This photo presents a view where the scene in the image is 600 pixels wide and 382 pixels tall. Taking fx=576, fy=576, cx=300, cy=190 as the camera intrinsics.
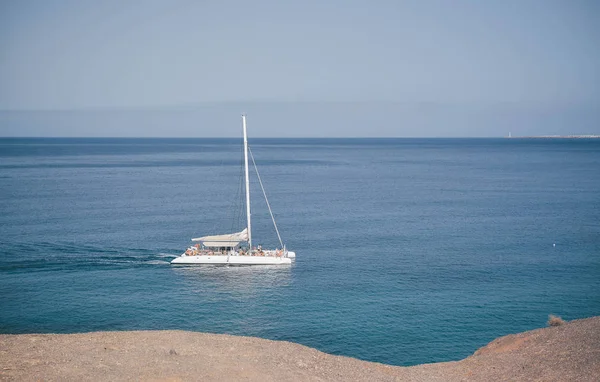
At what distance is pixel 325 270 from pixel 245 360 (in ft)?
91.7

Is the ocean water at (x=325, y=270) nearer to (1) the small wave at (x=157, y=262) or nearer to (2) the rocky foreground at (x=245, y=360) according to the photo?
(1) the small wave at (x=157, y=262)

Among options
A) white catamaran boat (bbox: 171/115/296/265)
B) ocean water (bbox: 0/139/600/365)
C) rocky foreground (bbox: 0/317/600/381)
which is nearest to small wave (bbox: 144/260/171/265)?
ocean water (bbox: 0/139/600/365)

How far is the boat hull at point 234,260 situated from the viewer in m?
58.1

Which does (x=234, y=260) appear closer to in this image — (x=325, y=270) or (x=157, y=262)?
(x=157, y=262)

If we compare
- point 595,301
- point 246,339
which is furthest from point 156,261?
point 595,301

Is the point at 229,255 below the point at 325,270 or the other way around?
the other way around

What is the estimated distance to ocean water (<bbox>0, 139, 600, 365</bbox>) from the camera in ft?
138

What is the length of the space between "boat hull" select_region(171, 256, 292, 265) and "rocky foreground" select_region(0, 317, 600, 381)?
2337cm

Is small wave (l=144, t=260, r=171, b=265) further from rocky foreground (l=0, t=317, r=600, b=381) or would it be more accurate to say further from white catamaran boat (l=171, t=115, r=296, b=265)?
rocky foreground (l=0, t=317, r=600, b=381)

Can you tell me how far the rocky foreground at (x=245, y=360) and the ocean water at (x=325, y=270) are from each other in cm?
613

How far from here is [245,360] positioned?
28.8 metres

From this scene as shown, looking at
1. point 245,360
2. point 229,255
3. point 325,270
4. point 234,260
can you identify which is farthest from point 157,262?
point 245,360

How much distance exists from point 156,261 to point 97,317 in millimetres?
A: 15380

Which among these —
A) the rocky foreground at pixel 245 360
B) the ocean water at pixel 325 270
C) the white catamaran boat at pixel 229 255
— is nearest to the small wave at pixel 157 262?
the ocean water at pixel 325 270
